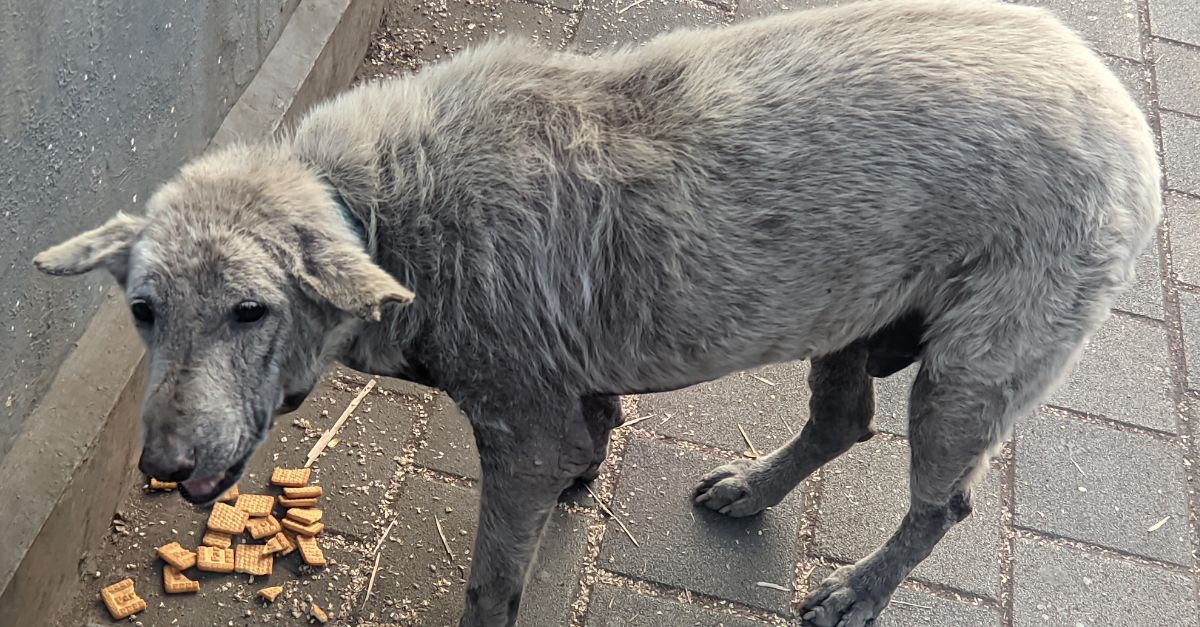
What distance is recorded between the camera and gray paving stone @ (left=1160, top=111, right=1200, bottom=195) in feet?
16.3

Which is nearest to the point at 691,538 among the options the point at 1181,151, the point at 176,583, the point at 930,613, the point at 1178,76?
the point at 930,613

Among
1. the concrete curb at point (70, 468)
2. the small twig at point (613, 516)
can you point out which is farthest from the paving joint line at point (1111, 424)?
the concrete curb at point (70, 468)

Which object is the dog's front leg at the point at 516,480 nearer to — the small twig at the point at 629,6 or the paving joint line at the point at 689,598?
the paving joint line at the point at 689,598

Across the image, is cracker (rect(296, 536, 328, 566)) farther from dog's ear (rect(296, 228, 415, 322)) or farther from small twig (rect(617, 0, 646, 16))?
small twig (rect(617, 0, 646, 16))

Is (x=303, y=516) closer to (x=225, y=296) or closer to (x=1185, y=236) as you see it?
(x=225, y=296)

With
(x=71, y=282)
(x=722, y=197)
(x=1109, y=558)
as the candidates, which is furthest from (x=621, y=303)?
(x=1109, y=558)

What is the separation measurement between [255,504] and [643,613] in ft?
4.07

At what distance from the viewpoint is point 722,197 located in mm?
2697

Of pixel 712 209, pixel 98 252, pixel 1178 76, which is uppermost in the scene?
pixel 98 252

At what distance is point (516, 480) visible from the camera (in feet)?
9.34

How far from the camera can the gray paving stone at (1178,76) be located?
5316mm

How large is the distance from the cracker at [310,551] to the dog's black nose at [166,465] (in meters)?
1.11

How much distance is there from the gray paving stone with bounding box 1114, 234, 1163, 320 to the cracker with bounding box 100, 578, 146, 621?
11.8ft

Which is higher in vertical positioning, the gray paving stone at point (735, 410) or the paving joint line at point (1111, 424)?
the gray paving stone at point (735, 410)
